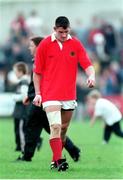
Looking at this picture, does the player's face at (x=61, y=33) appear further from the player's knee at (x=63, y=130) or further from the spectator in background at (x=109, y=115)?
the spectator in background at (x=109, y=115)

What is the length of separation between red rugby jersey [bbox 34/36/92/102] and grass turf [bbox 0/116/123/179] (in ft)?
3.98

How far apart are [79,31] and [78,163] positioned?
21.6m

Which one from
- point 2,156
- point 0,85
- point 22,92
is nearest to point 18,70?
point 22,92

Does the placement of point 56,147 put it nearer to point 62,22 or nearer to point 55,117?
point 55,117

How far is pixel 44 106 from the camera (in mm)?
13438

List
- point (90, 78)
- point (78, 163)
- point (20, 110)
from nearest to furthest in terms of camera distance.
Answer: point (90, 78), point (78, 163), point (20, 110)

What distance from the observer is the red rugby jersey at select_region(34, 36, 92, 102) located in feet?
43.7

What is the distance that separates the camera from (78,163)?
48.4ft

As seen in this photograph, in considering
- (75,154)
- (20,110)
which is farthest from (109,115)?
(75,154)

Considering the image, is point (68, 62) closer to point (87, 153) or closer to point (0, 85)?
point (87, 153)

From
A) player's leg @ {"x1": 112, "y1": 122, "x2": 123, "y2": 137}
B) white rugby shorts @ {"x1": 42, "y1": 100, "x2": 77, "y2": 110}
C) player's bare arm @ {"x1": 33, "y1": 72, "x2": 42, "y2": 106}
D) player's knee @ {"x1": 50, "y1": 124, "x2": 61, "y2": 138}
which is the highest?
player's bare arm @ {"x1": 33, "y1": 72, "x2": 42, "y2": 106}

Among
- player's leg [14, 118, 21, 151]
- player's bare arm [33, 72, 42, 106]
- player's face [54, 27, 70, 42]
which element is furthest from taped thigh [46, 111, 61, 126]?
player's leg [14, 118, 21, 151]

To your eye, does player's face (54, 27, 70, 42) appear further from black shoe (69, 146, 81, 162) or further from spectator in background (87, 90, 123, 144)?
spectator in background (87, 90, 123, 144)

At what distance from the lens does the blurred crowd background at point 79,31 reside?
114ft
